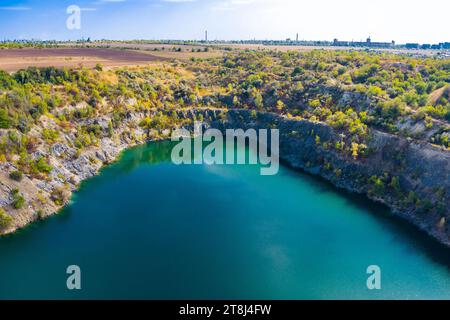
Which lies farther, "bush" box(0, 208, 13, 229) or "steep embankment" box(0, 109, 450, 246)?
"steep embankment" box(0, 109, 450, 246)

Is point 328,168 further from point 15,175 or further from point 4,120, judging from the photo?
point 4,120

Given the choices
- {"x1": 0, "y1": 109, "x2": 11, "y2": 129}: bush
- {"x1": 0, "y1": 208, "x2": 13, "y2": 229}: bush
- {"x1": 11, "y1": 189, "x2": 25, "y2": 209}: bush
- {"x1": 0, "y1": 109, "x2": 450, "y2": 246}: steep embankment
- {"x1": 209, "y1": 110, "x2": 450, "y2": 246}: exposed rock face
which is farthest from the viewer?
{"x1": 0, "y1": 109, "x2": 11, "y2": 129}: bush

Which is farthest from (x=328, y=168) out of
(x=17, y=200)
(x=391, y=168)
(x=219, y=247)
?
(x=17, y=200)

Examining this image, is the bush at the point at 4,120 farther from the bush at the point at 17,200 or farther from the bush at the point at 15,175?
the bush at the point at 17,200

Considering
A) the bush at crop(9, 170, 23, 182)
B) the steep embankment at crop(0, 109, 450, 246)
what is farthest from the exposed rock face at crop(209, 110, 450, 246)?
the bush at crop(9, 170, 23, 182)

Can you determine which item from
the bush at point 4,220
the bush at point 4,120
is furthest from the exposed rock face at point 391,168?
the bush at point 4,120

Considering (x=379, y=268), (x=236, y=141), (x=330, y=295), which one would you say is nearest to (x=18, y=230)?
(x=330, y=295)

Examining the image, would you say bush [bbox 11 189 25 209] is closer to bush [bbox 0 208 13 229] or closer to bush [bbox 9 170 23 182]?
bush [bbox 0 208 13 229]
